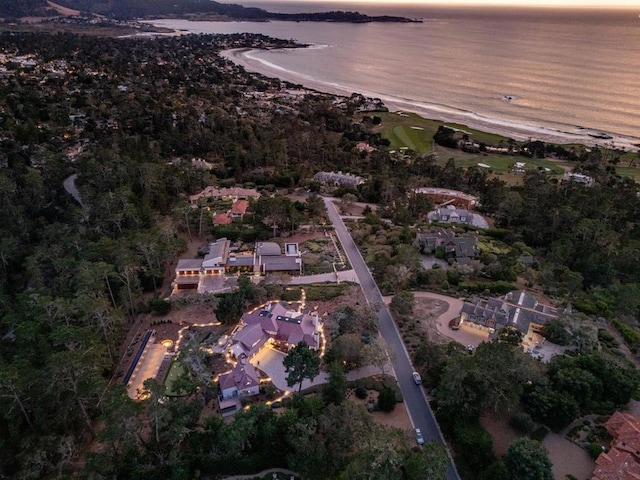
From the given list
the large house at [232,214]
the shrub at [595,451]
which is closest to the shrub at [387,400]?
the shrub at [595,451]

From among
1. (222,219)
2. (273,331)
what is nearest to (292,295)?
(273,331)

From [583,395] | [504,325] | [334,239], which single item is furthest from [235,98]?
[583,395]

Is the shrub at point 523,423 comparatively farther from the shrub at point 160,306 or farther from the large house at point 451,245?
the shrub at point 160,306

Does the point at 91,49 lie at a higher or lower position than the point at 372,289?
higher

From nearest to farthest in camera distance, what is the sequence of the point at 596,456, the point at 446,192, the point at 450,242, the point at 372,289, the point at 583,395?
the point at 596,456 → the point at 583,395 → the point at 372,289 → the point at 450,242 → the point at 446,192

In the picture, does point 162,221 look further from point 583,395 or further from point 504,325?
point 583,395

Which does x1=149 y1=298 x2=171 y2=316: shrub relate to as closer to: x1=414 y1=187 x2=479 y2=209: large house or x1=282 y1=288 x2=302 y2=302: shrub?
x1=282 y1=288 x2=302 y2=302: shrub
